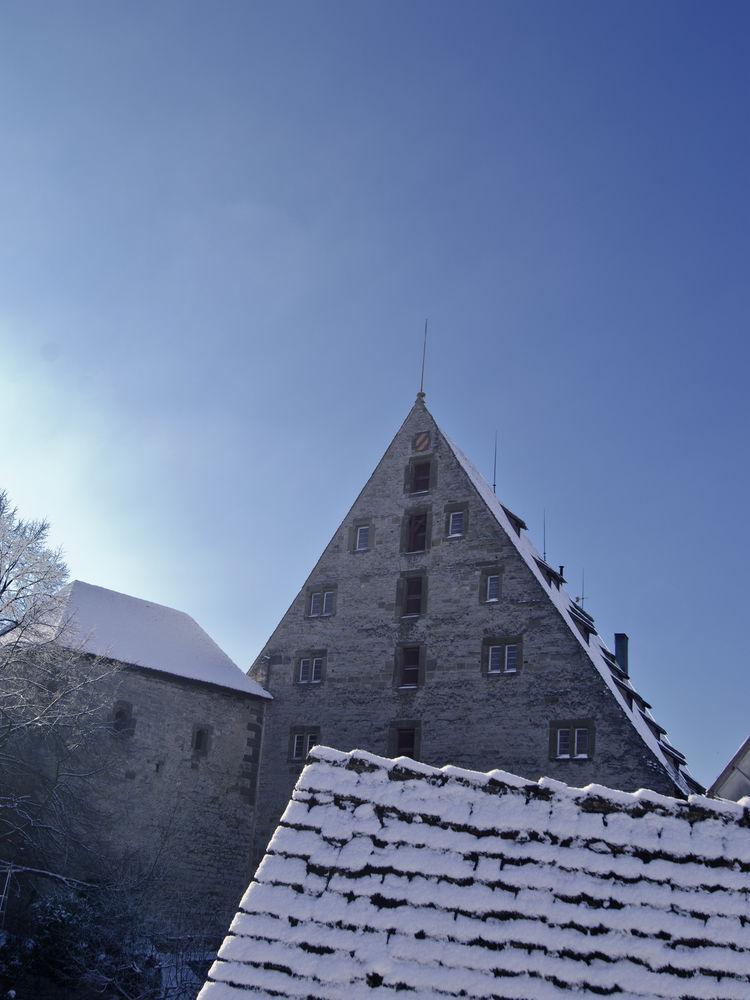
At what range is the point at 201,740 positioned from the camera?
2973cm

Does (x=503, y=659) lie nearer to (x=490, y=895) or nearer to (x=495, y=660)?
(x=495, y=660)

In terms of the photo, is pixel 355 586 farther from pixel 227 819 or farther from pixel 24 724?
pixel 24 724

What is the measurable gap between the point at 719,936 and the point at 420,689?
76.2 ft

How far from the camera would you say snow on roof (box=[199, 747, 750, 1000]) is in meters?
5.96

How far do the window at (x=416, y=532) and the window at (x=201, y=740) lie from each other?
7718mm

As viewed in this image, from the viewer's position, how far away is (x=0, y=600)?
2652cm

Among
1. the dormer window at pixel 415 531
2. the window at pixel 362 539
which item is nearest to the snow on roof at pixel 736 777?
the dormer window at pixel 415 531

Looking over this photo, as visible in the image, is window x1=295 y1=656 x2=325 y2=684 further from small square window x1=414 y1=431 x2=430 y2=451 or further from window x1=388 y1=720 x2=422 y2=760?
small square window x1=414 y1=431 x2=430 y2=451

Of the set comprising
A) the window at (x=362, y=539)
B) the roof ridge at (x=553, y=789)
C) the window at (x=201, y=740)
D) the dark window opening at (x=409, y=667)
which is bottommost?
the roof ridge at (x=553, y=789)

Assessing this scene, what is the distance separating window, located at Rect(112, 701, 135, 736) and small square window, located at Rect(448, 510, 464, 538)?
33.1ft

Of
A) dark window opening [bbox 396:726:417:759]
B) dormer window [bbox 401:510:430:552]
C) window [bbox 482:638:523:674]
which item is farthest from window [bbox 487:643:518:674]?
dormer window [bbox 401:510:430:552]

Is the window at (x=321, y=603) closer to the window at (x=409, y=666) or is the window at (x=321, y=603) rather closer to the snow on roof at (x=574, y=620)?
the window at (x=409, y=666)

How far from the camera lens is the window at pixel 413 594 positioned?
98.3ft

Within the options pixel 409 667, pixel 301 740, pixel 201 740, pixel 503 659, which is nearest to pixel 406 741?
pixel 409 667
